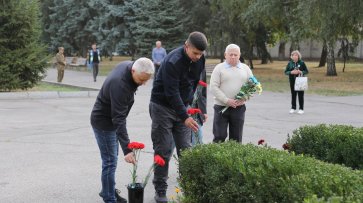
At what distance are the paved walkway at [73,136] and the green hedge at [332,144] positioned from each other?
1.64 meters

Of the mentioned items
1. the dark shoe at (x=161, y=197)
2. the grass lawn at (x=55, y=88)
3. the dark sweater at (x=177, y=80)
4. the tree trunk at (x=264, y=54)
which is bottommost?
the grass lawn at (x=55, y=88)

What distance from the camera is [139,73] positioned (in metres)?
4.91

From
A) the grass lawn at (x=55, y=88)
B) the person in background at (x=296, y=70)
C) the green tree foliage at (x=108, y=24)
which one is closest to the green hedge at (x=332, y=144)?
the person in background at (x=296, y=70)

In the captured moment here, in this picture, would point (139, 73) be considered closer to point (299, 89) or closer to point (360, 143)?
point (360, 143)

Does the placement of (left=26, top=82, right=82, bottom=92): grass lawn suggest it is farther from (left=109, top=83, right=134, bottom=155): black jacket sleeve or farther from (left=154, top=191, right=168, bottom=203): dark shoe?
(left=109, top=83, right=134, bottom=155): black jacket sleeve

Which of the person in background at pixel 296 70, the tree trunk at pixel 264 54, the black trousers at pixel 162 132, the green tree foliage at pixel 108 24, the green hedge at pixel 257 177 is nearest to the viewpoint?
the green hedge at pixel 257 177

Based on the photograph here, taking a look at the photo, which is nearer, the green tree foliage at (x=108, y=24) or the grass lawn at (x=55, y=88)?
the grass lawn at (x=55, y=88)

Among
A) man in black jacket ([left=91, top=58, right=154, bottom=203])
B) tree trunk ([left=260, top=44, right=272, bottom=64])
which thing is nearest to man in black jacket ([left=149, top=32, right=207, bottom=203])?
man in black jacket ([left=91, top=58, right=154, bottom=203])

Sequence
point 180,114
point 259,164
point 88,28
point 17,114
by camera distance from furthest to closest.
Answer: point 88,28
point 17,114
point 180,114
point 259,164

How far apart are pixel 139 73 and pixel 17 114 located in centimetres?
924

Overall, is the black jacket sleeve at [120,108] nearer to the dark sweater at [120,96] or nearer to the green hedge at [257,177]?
the dark sweater at [120,96]

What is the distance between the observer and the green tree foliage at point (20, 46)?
18.7 metres

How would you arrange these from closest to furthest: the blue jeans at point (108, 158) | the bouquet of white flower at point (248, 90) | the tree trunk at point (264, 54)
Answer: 1. the blue jeans at point (108, 158)
2. the bouquet of white flower at point (248, 90)
3. the tree trunk at point (264, 54)

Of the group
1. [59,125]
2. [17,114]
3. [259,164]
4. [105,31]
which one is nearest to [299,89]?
[59,125]
